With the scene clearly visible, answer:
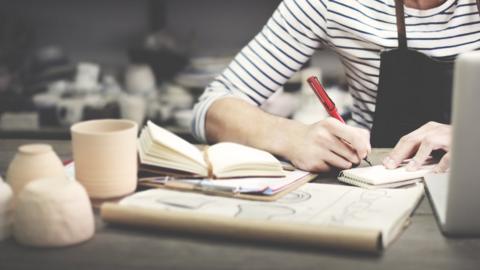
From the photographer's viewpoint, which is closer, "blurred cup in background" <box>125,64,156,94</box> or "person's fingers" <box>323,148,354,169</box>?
"person's fingers" <box>323,148,354,169</box>

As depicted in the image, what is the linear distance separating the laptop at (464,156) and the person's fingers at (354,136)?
0.26 metres

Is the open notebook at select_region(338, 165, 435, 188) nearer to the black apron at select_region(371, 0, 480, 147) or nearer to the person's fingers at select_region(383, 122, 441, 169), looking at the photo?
the person's fingers at select_region(383, 122, 441, 169)

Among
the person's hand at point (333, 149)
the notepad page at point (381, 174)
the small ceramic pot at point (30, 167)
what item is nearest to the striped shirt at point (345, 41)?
the person's hand at point (333, 149)

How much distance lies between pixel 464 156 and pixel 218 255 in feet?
1.13

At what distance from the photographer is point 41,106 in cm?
252

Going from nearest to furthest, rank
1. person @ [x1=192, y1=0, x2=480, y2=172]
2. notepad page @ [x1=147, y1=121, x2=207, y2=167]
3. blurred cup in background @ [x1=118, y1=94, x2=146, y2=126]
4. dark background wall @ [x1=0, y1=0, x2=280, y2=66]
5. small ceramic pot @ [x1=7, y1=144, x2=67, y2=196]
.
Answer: small ceramic pot @ [x1=7, y1=144, x2=67, y2=196], notepad page @ [x1=147, y1=121, x2=207, y2=167], person @ [x1=192, y1=0, x2=480, y2=172], blurred cup in background @ [x1=118, y1=94, x2=146, y2=126], dark background wall @ [x1=0, y1=0, x2=280, y2=66]

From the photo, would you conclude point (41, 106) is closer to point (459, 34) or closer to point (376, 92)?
point (376, 92)

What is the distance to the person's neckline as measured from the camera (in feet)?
5.07

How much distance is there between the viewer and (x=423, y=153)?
47.5 inches

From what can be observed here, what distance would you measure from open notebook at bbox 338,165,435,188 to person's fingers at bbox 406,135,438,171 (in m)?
0.01

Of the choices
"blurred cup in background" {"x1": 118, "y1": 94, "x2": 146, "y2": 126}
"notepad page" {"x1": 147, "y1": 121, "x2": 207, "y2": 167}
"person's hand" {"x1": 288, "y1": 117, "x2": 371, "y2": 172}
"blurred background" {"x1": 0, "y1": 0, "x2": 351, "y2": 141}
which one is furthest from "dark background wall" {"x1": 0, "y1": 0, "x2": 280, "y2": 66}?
"notepad page" {"x1": 147, "y1": 121, "x2": 207, "y2": 167}

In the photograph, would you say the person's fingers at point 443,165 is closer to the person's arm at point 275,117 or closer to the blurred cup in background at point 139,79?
the person's arm at point 275,117

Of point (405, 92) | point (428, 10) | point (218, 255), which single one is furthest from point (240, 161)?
point (428, 10)

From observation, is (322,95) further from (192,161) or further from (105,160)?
(105,160)
